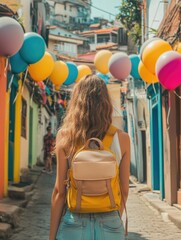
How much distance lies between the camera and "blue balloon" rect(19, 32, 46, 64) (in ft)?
29.1

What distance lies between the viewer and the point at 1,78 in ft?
33.4

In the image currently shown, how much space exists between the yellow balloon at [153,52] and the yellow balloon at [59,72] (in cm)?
276

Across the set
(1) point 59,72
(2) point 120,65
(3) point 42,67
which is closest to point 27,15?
(1) point 59,72

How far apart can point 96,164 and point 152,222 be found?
697cm

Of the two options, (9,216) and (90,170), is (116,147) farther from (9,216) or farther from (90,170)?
(9,216)

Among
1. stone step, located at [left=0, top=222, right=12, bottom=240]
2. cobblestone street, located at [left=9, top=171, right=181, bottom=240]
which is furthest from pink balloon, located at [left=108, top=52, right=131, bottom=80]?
stone step, located at [left=0, top=222, right=12, bottom=240]

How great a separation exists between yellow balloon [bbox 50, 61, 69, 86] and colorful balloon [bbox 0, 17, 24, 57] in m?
3.42

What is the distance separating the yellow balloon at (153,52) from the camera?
8.82 m

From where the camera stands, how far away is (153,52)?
29.0 ft

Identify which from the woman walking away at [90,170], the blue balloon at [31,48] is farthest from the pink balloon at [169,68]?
the woman walking away at [90,170]

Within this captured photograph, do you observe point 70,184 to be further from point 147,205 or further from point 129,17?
point 129,17

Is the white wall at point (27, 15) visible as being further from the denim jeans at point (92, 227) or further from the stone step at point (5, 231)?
the denim jeans at point (92, 227)

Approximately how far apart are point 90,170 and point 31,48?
6190mm

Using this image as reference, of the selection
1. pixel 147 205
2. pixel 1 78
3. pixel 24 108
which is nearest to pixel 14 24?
pixel 1 78
